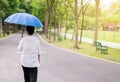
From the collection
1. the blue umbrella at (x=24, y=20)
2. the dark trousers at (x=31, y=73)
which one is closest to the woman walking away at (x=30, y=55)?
the dark trousers at (x=31, y=73)

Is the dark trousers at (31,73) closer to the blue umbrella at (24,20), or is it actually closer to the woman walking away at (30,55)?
the woman walking away at (30,55)

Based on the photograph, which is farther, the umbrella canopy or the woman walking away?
the umbrella canopy

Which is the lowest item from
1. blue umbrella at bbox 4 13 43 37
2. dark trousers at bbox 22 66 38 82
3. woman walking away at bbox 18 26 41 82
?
dark trousers at bbox 22 66 38 82

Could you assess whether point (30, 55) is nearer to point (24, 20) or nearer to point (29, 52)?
point (29, 52)

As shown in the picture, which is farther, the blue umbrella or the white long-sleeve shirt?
the blue umbrella

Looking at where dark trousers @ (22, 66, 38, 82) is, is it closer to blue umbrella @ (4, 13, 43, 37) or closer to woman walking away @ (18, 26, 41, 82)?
woman walking away @ (18, 26, 41, 82)

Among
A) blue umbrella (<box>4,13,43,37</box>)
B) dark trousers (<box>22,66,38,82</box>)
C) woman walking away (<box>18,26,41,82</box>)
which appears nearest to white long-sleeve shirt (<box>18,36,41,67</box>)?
woman walking away (<box>18,26,41,82</box>)

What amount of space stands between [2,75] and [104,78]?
4.06 meters

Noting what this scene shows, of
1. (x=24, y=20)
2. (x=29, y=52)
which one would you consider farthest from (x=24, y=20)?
(x=29, y=52)

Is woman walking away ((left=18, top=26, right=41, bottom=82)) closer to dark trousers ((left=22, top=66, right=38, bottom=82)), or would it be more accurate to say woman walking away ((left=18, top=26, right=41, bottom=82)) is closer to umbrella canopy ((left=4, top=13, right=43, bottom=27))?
dark trousers ((left=22, top=66, right=38, bottom=82))

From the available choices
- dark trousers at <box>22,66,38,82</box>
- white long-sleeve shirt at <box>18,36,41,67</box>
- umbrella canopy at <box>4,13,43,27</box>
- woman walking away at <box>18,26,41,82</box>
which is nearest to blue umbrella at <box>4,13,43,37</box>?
umbrella canopy at <box>4,13,43,27</box>

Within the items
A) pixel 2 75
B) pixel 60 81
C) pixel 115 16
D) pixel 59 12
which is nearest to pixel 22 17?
pixel 60 81

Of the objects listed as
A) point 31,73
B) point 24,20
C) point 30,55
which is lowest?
point 31,73

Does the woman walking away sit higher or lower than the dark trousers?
higher
